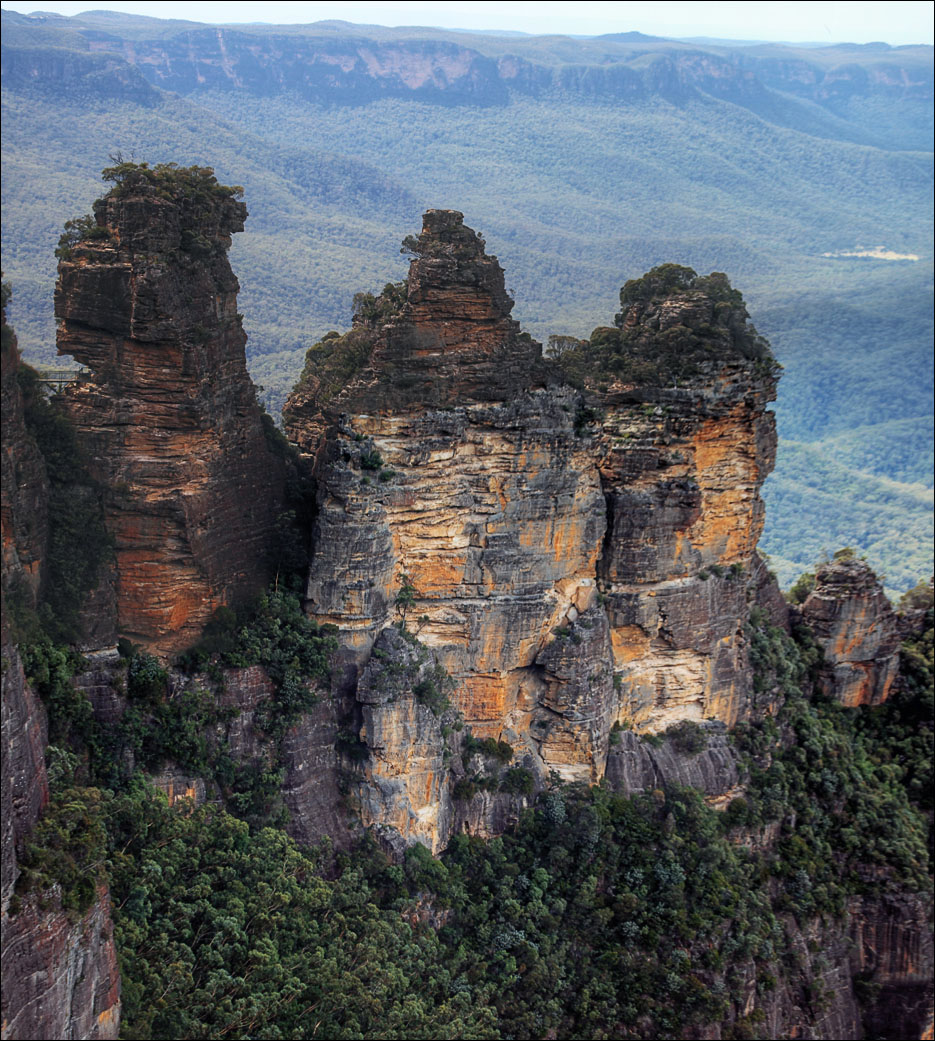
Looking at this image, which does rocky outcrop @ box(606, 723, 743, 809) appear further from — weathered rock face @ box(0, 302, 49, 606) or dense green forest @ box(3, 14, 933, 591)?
weathered rock face @ box(0, 302, 49, 606)

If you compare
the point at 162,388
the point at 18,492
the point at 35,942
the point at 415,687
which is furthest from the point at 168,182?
the point at 35,942

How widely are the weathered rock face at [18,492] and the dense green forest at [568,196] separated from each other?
42.2 feet

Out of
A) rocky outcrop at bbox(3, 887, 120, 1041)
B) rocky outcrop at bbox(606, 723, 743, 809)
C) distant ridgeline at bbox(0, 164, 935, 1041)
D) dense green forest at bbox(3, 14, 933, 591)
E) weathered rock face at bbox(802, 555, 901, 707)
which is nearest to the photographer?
rocky outcrop at bbox(3, 887, 120, 1041)

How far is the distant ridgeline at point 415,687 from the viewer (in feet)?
79.6

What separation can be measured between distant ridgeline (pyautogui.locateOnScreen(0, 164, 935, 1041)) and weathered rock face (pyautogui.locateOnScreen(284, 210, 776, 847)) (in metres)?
0.10

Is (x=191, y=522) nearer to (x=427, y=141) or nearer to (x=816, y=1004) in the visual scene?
(x=816, y=1004)

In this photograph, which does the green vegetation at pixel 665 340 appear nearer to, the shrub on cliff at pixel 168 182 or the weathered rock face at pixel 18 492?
the shrub on cliff at pixel 168 182

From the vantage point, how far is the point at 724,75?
15525 centimetres

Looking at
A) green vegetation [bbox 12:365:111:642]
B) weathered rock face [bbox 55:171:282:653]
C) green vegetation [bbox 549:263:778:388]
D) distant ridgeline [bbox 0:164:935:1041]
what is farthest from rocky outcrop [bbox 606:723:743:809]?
green vegetation [bbox 12:365:111:642]

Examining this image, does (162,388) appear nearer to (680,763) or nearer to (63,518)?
(63,518)

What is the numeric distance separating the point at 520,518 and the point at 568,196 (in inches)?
3023

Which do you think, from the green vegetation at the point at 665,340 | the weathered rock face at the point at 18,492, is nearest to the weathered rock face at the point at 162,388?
the weathered rock face at the point at 18,492

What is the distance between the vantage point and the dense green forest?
201ft

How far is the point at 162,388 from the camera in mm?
26156
